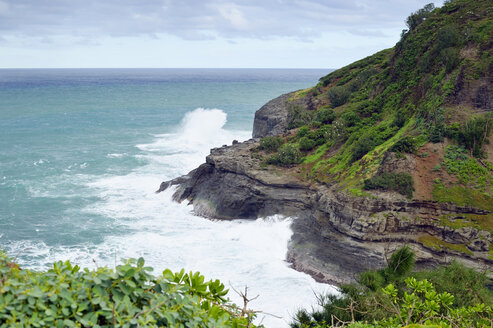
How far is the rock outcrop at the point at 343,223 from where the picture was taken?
66.6 feet

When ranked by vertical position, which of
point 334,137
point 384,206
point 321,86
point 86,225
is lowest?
point 86,225

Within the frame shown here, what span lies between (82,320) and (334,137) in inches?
1120

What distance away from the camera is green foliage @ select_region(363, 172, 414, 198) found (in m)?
22.2

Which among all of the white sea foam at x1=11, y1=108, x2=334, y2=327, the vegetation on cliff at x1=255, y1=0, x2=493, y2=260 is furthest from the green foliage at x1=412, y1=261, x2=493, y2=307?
the white sea foam at x1=11, y1=108, x2=334, y2=327

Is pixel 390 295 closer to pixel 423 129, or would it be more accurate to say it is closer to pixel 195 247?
pixel 195 247

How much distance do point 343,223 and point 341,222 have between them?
0.15 meters

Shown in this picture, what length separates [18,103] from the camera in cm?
10300

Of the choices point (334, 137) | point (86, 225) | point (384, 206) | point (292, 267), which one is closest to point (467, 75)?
point (334, 137)

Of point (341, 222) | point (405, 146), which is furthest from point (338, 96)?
point (341, 222)

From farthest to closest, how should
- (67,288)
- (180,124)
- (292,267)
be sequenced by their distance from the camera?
(180,124), (292,267), (67,288)

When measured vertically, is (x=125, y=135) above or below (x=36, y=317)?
below

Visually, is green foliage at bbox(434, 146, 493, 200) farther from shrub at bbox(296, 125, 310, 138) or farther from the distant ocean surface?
shrub at bbox(296, 125, 310, 138)

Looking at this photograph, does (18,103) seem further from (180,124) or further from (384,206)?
(384,206)

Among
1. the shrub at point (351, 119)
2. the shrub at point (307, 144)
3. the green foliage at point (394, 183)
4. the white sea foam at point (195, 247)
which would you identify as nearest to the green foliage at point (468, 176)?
the green foliage at point (394, 183)
